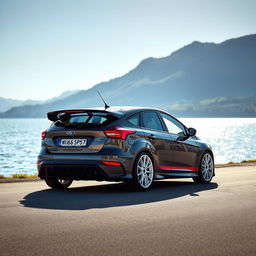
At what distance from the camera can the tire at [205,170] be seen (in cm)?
1189

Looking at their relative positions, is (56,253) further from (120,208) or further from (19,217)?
(120,208)

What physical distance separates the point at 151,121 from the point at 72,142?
6.37ft

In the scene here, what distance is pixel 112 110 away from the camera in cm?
979

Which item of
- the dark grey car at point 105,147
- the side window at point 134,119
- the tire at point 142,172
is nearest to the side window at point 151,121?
the dark grey car at point 105,147

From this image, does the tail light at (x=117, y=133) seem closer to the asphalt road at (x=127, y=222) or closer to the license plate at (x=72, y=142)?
the license plate at (x=72, y=142)

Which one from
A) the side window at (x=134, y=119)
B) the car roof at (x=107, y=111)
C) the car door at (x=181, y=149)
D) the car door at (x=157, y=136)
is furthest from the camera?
the car door at (x=181, y=149)

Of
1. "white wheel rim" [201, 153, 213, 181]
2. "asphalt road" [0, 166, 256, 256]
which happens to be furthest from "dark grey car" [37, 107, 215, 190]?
"white wheel rim" [201, 153, 213, 181]

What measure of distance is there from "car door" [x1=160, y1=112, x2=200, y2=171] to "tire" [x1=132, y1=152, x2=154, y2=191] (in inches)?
38.3

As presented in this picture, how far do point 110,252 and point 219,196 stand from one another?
4.69 metres

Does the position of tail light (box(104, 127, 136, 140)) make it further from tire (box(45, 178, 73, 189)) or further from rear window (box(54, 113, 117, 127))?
tire (box(45, 178, 73, 189))

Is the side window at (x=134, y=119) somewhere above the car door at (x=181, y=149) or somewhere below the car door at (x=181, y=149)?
above

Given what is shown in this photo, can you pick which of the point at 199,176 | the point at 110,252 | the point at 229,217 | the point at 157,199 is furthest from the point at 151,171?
the point at 110,252

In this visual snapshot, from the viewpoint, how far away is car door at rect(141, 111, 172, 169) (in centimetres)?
1019

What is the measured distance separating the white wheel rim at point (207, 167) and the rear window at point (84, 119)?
3.32 meters
